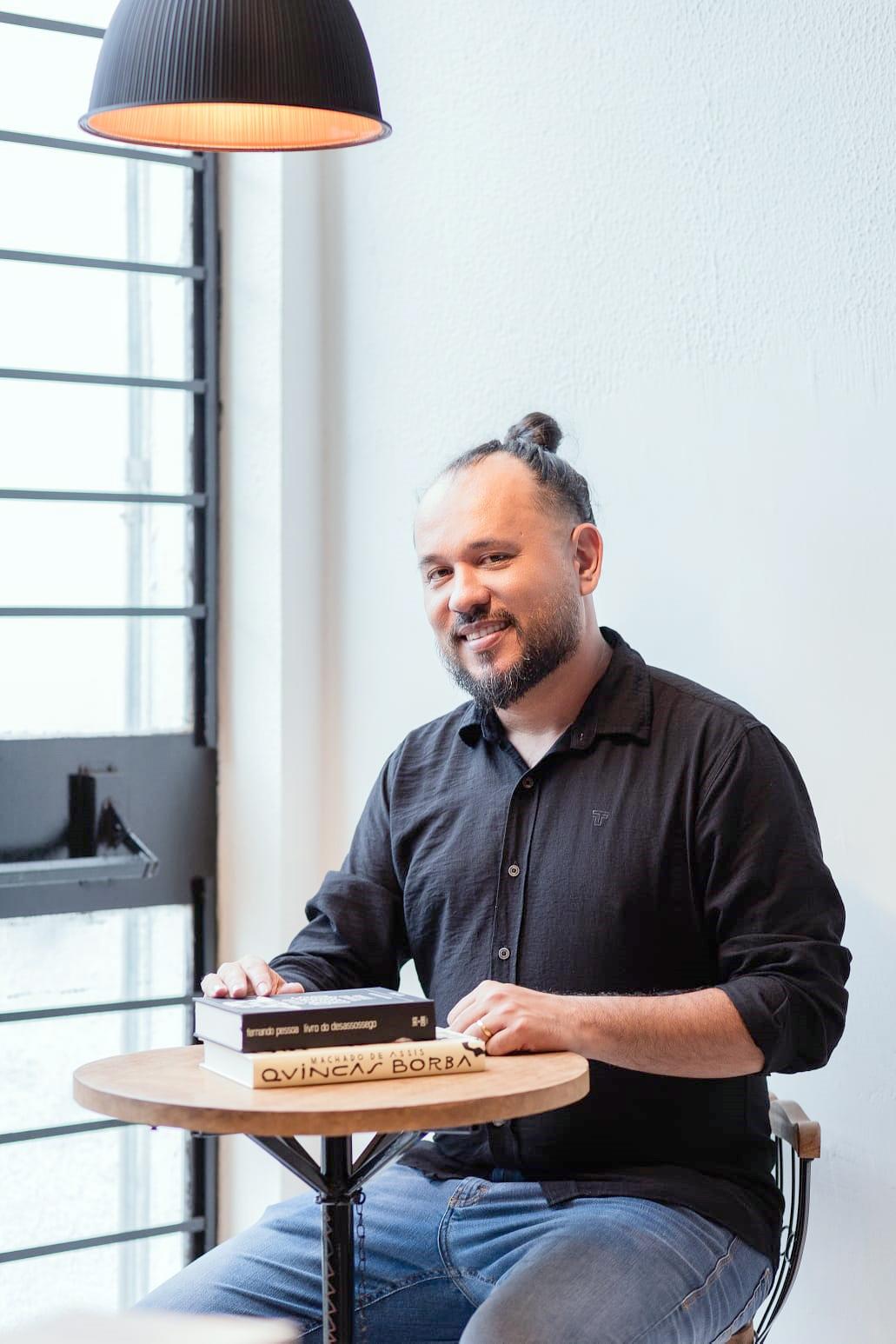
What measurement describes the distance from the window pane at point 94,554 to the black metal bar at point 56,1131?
42.4 inches

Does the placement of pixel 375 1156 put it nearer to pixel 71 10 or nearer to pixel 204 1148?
pixel 204 1148

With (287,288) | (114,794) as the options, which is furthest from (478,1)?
(114,794)

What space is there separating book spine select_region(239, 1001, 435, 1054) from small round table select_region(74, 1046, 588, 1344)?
0.06 m

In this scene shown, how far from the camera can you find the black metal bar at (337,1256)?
180 centimetres

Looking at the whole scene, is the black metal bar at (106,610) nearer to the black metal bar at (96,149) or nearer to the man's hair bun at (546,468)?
the black metal bar at (96,149)

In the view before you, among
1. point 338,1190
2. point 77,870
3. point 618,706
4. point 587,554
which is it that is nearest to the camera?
point 338,1190

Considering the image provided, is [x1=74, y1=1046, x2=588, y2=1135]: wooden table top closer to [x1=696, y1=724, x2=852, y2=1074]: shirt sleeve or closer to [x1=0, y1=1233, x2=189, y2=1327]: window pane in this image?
[x1=696, y1=724, x2=852, y2=1074]: shirt sleeve

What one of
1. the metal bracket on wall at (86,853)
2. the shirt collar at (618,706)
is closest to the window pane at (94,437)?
the metal bracket on wall at (86,853)

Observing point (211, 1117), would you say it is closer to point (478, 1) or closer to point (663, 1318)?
point (663, 1318)

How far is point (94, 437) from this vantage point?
3.44 meters

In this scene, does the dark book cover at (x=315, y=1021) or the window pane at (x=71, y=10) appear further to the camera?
the window pane at (x=71, y=10)

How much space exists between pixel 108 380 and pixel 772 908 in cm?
203

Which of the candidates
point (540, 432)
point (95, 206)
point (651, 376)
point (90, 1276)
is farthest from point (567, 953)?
point (95, 206)

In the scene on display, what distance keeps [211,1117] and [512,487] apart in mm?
1074
